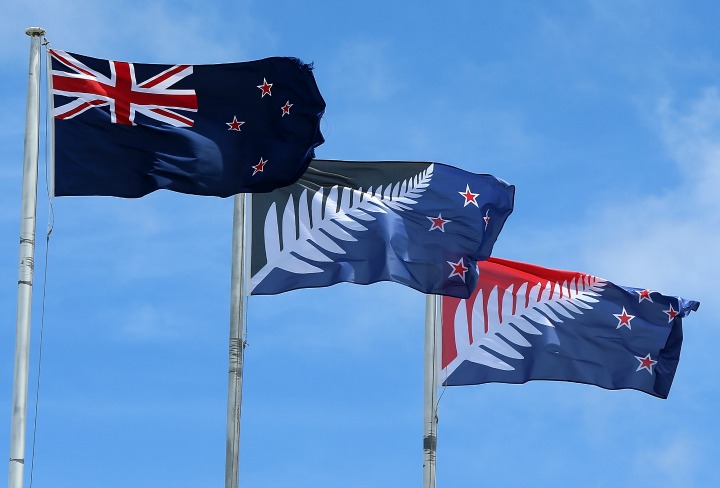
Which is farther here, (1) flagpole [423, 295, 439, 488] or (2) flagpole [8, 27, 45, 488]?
(1) flagpole [423, 295, 439, 488]

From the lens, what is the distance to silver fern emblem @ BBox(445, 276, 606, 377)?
31609 mm

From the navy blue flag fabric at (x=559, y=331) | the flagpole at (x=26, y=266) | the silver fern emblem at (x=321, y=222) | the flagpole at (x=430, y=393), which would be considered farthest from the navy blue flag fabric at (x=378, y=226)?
the flagpole at (x=26, y=266)

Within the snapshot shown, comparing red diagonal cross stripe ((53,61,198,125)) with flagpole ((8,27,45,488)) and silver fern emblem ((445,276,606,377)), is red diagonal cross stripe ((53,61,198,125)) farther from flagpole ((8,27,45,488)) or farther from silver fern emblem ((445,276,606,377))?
silver fern emblem ((445,276,606,377))

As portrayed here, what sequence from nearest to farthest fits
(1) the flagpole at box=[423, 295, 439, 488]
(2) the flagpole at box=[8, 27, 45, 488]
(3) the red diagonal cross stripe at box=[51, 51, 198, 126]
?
1. (2) the flagpole at box=[8, 27, 45, 488]
2. (3) the red diagonal cross stripe at box=[51, 51, 198, 126]
3. (1) the flagpole at box=[423, 295, 439, 488]

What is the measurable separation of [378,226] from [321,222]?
3.19 ft

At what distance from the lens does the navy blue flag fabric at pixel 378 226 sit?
2712 cm

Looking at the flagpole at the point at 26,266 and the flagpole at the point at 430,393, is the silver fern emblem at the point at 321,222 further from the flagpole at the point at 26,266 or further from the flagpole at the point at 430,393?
the flagpole at the point at 26,266

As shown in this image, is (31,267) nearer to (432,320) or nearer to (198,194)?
(198,194)

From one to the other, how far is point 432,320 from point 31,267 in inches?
421

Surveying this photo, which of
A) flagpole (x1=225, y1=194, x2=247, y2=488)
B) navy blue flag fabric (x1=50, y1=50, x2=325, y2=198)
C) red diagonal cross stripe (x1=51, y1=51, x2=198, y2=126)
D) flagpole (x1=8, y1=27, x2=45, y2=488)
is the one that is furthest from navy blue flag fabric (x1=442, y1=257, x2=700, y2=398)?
flagpole (x1=8, y1=27, x2=45, y2=488)

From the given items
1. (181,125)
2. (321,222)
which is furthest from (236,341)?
A: (321,222)

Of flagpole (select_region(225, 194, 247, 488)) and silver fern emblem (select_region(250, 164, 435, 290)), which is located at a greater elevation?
silver fern emblem (select_region(250, 164, 435, 290))

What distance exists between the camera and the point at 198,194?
22.9 m

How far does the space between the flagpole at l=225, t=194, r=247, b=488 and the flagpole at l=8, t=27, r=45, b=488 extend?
161 inches
